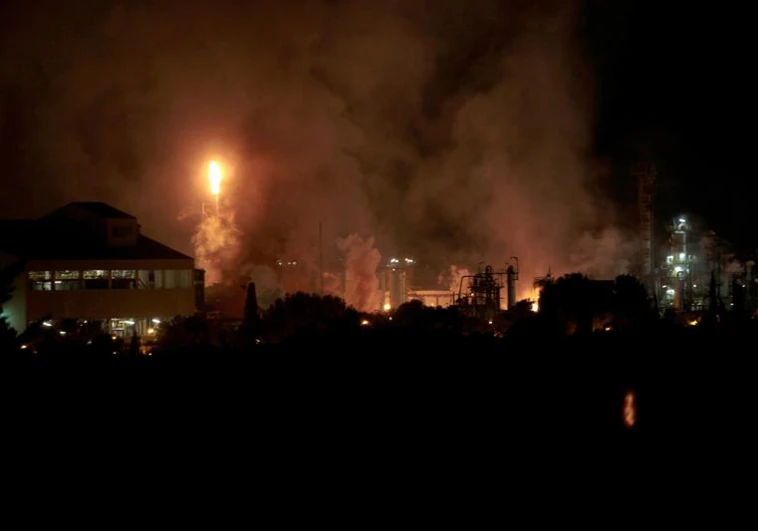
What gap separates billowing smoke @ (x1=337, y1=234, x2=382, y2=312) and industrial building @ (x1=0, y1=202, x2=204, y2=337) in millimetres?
11239

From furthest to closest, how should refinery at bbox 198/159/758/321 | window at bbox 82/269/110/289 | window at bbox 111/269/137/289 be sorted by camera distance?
refinery at bbox 198/159/758/321 → window at bbox 111/269/137/289 → window at bbox 82/269/110/289

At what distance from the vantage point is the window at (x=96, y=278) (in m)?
24.4

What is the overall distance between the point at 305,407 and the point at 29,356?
15.5 ft

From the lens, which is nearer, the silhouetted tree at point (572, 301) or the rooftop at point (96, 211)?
the silhouetted tree at point (572, 301)

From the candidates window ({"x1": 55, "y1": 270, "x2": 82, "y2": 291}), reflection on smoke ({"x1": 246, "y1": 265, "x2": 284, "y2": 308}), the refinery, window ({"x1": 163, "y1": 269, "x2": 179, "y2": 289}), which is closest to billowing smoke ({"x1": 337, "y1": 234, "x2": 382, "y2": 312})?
the refinery

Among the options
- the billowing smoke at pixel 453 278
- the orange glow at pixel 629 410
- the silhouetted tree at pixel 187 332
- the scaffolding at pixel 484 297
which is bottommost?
Answer: the orange glow at pixel 629 410

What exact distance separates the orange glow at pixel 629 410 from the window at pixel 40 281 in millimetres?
16223

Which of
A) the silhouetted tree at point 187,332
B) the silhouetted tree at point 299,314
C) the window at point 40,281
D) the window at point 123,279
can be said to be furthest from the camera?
the window at point 123,279

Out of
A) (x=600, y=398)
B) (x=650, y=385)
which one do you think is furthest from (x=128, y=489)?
(x=650, y=385)

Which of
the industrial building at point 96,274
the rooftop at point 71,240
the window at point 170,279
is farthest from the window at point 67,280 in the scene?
the window at point 170,279

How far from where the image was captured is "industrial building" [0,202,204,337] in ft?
78.1

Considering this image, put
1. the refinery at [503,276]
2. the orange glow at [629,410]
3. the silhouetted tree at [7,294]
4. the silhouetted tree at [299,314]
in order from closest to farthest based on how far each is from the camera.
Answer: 1. the silhouetted tree at [7,294]
2. the orange glow at [629,410]
3. the silhouetted tree at [299,314]
4. the refinery at [503,276]

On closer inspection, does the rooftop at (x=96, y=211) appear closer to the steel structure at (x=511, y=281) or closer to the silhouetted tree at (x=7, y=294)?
the steel structure at (x=511, y=281)

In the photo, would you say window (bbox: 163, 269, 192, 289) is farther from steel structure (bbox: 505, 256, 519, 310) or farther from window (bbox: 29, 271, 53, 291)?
steel structure (bbox: 505, 256, 519, 310)
